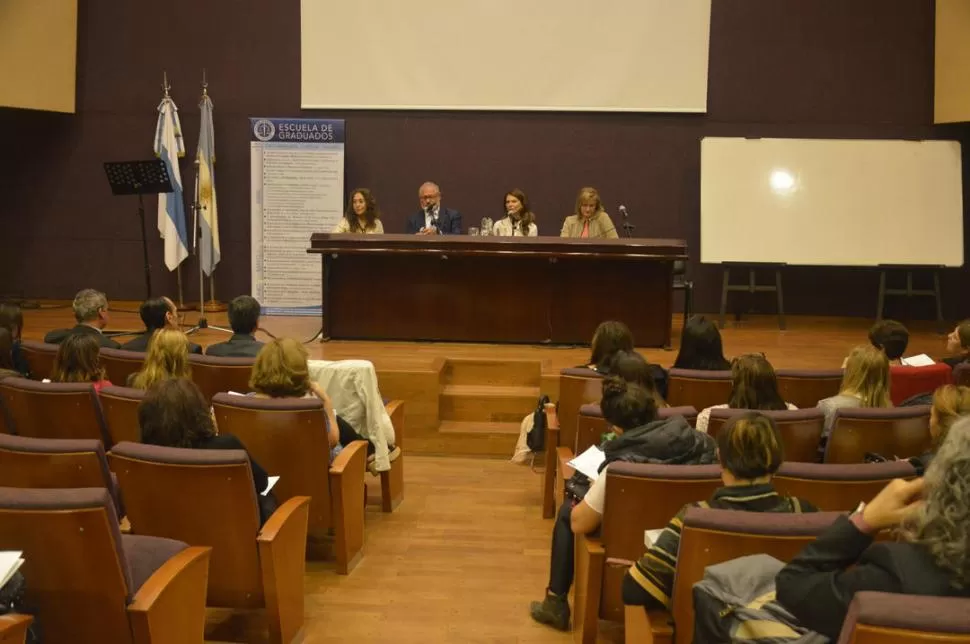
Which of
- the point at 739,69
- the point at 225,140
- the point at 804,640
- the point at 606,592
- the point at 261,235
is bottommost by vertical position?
the point at 606,592

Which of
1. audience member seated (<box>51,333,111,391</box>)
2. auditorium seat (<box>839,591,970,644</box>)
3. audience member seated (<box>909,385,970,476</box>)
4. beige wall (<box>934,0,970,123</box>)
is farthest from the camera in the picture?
beige wall (<box>934,0,970,123</box>)

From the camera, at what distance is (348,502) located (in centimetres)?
403

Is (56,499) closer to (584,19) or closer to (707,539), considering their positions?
(707,539)

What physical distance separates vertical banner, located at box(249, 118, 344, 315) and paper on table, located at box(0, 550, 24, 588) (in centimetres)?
705

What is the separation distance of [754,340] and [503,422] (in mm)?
2675

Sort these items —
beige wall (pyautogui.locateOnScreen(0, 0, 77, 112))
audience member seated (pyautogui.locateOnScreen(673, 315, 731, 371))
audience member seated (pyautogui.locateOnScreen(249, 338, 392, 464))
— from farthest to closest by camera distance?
beige wall (pyautogui.locateOnScreen(0, 0, 77, 112)) < audience member seated (pyautogui.locateOnScreen(673, 315, 731, 371)) < audience member seated (pyautogui.locateOnScreen(249, 338, 392, 464))

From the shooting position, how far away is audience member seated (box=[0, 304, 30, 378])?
4906 millimetres

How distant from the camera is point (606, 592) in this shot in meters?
3.17

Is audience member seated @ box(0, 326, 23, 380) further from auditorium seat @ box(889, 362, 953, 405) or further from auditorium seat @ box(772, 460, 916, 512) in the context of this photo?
auditorium seat @ box(889, 362, 953, 405)

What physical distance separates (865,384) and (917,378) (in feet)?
2.71

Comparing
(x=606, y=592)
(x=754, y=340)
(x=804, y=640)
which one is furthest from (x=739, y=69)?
(x=804, y=640)

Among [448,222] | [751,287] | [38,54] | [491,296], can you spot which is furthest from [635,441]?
[38,54]

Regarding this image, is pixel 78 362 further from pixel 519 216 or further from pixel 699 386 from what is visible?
pixel 519 216

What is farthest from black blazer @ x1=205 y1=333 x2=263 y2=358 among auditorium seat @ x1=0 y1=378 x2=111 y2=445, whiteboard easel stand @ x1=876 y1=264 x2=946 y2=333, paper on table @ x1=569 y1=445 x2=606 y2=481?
whiteboard easel stand @ x1=876 y1=264 x2=946 y2=333
